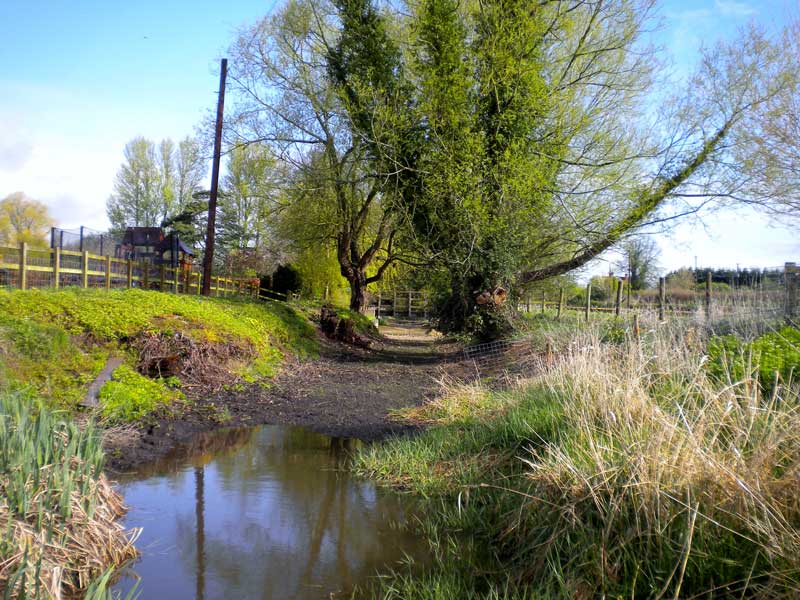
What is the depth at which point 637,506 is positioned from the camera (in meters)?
3.66

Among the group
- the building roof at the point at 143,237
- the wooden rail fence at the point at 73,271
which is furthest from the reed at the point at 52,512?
the building roof at the point at 143,237

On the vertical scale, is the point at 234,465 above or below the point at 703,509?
below

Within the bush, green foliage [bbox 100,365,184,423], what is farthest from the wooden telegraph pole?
the bush

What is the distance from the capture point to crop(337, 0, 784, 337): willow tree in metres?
14.7

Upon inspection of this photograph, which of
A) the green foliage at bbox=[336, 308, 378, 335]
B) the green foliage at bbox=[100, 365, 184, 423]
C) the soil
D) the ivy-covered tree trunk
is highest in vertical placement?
the ivy-covered tree trunk

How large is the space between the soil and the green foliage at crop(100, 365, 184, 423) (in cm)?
24

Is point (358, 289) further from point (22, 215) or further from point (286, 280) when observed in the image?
point (22, 215)

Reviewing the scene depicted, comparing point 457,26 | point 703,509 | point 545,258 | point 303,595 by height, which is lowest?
point 303,595

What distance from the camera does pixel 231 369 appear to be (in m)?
10.8

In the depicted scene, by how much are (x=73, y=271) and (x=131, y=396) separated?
27.8ft

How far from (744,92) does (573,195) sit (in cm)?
453

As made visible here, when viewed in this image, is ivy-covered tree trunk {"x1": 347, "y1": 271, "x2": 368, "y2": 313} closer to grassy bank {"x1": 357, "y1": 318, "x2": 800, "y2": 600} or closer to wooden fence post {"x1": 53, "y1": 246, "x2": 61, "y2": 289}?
wooden fence post {"x1": 53, "y1": 246, "x2": 61, "y2": 289}

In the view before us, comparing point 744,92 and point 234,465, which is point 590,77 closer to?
point 744,92

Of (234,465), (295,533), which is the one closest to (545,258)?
(234,465)
